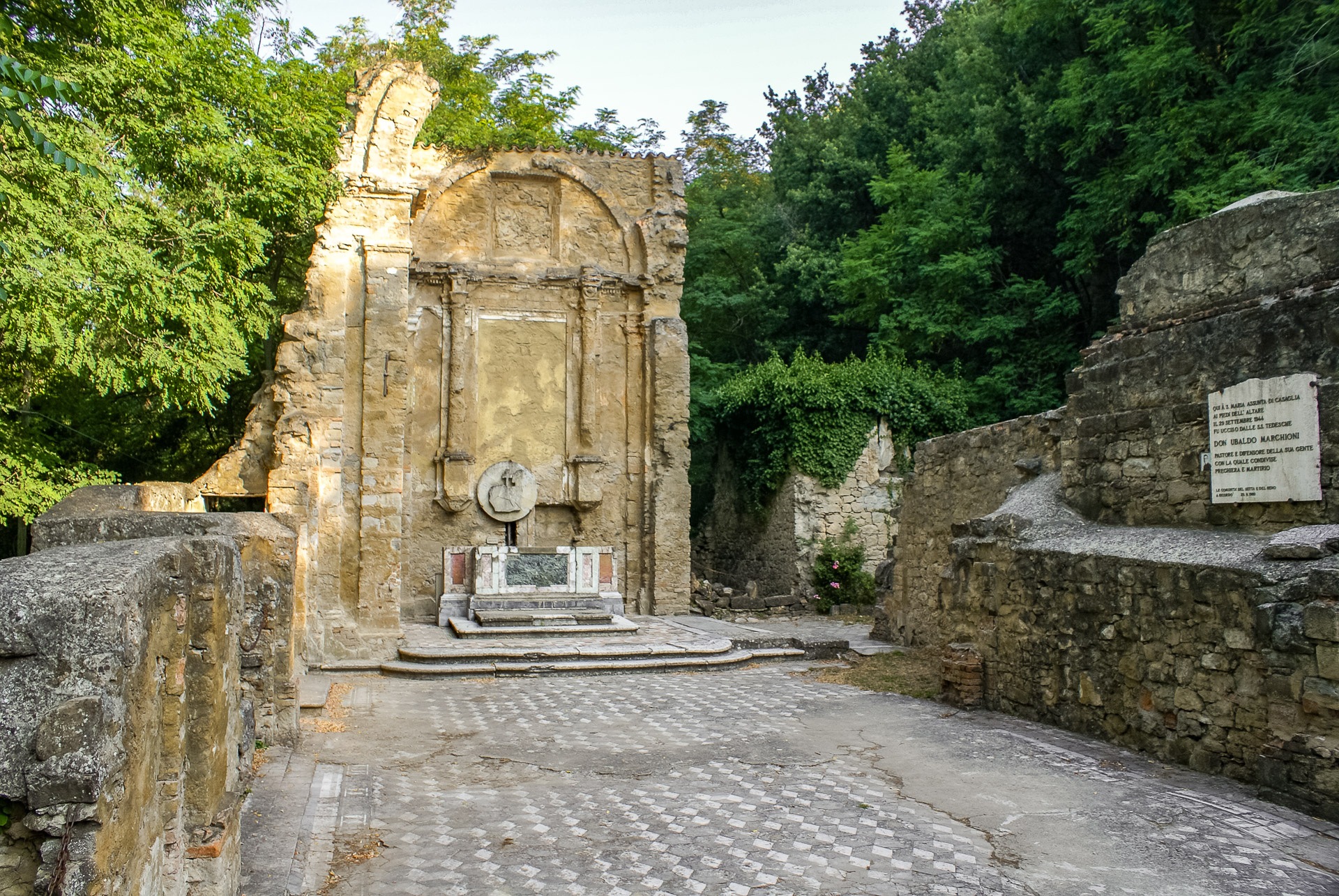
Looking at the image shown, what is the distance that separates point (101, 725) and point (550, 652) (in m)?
9.23

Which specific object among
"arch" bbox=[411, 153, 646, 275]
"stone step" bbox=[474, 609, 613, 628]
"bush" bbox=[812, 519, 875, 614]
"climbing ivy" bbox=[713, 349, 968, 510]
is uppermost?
"arch" bbox=[411, 153, 646, 275]

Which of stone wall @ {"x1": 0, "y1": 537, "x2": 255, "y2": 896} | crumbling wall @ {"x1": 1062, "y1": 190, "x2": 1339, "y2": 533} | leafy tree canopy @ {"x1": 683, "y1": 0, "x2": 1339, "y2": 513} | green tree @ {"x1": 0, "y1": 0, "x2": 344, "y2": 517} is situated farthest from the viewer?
leafy tree canopy @ {"x1": 683, "y1": 0, "x2": 1339, "y2": 513}

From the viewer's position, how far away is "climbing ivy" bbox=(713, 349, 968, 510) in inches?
722

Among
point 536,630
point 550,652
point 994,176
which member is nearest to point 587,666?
point 550,652

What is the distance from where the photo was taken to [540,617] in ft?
43.3

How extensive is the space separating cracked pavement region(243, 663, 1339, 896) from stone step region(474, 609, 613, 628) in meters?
5.01

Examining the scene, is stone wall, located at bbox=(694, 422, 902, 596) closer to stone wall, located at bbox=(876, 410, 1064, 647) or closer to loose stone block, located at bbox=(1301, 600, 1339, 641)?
stone wall, located at bbox=(876, 410, 1064, 647)

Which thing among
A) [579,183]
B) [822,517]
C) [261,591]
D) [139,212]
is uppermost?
[579,183]

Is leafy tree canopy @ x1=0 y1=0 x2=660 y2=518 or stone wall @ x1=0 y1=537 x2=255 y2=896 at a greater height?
leafy tree canopy @ x1=0 y1=0 x2=660 y2=518

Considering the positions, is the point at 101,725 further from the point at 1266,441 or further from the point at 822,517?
the point at 822,517

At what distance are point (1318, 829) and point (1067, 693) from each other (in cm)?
231

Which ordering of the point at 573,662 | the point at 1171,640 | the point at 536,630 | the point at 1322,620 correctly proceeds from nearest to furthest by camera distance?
the point at 1322,620, the point at 1171,640, the point at 573,662, the point at 536,630

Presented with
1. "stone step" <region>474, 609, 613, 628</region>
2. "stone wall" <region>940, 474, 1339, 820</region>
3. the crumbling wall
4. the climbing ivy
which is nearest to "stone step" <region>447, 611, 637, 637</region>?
"stone step" <region>474, 609, 613, 628</region>

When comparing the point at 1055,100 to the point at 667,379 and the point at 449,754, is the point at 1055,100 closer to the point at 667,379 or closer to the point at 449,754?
the point at 667,379
